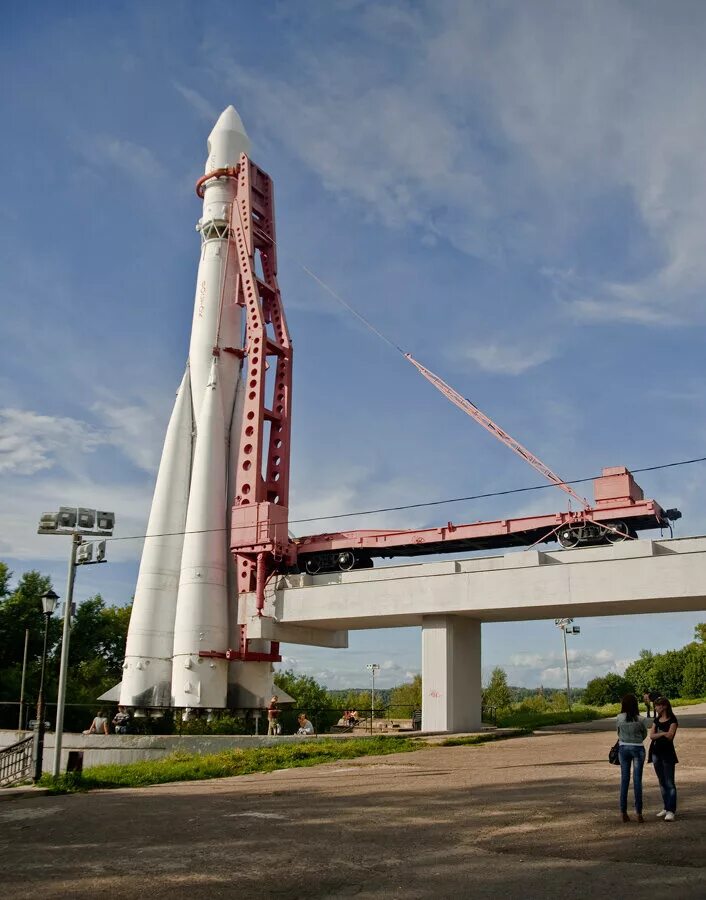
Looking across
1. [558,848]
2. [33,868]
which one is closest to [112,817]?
[33,868]

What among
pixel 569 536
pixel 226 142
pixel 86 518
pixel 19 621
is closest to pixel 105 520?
pixel 86 518

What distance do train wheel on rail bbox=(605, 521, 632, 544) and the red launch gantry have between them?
0.12 ft

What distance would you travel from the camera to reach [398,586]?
102ft

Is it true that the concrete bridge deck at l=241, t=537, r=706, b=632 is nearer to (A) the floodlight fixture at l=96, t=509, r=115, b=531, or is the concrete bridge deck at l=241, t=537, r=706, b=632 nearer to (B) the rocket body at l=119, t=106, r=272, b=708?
(B) the rocket body at l=119, t=106, r=272, b=708

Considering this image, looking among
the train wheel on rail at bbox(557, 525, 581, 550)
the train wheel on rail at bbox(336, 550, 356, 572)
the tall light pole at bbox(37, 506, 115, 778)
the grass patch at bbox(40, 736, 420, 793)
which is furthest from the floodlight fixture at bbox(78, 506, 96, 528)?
the train wheel on rail at bbox(557, 525, 581, 550)

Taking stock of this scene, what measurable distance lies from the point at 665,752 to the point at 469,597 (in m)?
19.1

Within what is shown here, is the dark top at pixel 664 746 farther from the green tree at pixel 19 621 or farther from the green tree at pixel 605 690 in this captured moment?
the green tree at pixel 605 690

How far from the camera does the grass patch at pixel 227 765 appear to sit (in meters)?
17.3

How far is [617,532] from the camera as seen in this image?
2912 cm

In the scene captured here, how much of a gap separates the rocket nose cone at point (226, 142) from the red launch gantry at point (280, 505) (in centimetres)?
88

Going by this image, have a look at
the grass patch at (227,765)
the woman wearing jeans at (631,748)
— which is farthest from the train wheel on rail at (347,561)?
the woman wearing jeans at (631,748)

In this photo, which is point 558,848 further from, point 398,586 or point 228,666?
point 228,666

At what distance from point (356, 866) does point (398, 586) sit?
22547 mm

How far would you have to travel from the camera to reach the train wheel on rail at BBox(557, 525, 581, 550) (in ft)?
98.4
